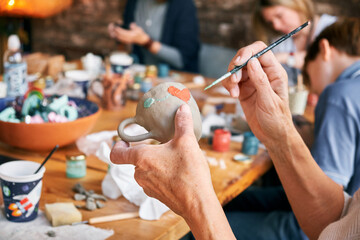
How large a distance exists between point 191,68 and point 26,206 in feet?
8.43

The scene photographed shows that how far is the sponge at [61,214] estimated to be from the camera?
86cm

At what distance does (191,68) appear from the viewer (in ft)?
10.9

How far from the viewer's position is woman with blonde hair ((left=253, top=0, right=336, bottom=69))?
268 cm

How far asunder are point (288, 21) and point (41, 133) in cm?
211

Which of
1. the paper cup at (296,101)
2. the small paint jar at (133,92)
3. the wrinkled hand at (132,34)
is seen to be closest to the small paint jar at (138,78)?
the small paint jar at (133,92)

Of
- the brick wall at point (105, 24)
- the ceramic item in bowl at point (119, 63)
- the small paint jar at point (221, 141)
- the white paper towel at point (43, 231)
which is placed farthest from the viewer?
the brick wall at point (105, 24)

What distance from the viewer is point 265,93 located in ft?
3.35

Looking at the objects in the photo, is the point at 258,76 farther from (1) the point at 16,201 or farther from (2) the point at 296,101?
(2) the point at 296,101

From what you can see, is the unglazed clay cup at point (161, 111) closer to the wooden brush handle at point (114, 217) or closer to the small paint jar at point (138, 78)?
the wooden brush handle at point (114, 217)

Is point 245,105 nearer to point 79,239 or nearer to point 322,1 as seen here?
point 79,239

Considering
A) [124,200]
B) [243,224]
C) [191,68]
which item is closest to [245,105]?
[124,200]

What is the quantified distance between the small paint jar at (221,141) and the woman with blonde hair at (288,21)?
1.37m

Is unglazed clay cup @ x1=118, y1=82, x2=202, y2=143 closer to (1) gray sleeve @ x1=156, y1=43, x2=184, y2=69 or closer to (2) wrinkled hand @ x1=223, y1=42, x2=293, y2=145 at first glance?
(2) wrinkled hand @ x1=223, y1=42, x2=293, y2=145

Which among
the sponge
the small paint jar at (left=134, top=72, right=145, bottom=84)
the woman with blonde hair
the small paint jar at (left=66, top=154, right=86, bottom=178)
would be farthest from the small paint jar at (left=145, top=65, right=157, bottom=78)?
the sponge
